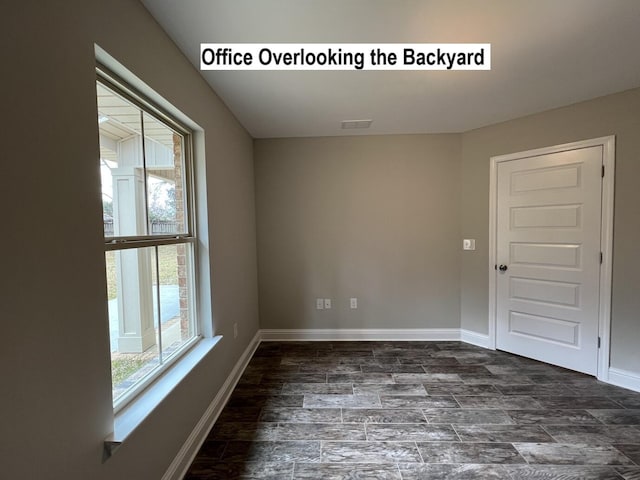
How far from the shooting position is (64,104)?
91 centimetres

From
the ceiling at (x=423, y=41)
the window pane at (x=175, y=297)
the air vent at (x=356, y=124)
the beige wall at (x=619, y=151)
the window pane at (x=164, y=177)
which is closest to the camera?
the ceiling at (x=423, y=41)

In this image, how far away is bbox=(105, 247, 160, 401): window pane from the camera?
1239mm

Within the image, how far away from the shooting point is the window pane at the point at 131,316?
1.24 metres

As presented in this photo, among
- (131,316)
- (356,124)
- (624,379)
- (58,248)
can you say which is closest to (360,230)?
(356,124)

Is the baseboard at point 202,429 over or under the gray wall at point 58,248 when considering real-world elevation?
under

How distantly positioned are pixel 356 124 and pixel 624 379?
3.20m

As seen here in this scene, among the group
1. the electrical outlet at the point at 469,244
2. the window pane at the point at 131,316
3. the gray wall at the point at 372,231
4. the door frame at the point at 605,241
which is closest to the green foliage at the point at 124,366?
the window pane at the point at 131,316

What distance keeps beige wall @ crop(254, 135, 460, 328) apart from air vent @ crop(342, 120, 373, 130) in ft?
0.97

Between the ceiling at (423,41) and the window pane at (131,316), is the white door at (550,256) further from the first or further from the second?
the window pane at (131,316)

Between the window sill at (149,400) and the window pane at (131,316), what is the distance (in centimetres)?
8

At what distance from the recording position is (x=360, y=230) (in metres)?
3.33

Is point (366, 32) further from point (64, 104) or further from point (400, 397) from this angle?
point (400, 397)

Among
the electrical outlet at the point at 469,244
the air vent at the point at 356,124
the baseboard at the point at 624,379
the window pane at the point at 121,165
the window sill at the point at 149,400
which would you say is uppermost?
the air vent at the point at 356,124

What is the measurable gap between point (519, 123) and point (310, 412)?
3229 mm
